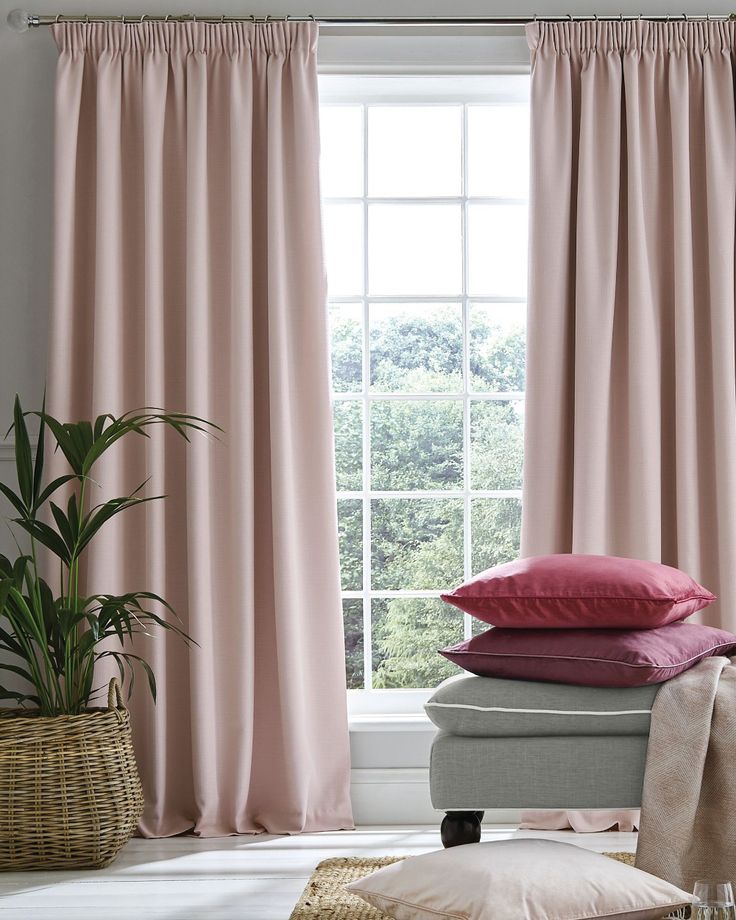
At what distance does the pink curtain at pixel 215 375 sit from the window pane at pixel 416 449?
34cm

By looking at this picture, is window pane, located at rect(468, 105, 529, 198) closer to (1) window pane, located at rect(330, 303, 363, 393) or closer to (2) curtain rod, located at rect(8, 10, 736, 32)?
(2) curtain rod, located at rect(8, 10, 736, 32)

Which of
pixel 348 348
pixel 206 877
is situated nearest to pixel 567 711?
pixel 206 877

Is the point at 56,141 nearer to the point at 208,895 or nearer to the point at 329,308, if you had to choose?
the point at 329,308

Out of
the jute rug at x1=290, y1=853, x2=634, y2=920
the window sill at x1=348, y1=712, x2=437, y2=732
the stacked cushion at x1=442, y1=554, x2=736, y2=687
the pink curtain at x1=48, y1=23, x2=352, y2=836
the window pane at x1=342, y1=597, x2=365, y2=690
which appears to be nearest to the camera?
the stacked cushion at x1=442, y1=554, x2=736, y2=687

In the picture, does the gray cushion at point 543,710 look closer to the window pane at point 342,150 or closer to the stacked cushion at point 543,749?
the stacked cushion at point 543,749

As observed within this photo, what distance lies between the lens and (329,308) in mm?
3115

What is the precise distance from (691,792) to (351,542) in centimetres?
155

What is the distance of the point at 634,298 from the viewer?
2.78 meters

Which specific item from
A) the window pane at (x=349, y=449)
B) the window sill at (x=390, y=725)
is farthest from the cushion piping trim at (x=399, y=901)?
the window pane at (x=349, y=449)

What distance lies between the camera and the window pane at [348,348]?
122 inches

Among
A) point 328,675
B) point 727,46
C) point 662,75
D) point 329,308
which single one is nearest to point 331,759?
point 328,675

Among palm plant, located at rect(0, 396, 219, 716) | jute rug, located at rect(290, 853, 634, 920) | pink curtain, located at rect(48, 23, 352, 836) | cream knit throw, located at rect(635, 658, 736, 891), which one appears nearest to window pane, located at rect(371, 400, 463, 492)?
pink curtain, located at rect(48, 23, 352, 836)

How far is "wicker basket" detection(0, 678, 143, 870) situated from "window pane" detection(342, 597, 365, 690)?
0.86 meters

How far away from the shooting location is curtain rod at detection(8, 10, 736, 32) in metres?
2.85
